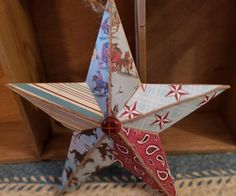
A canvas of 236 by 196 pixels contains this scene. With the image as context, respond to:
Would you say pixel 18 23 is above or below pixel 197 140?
above

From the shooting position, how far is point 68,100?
59cm

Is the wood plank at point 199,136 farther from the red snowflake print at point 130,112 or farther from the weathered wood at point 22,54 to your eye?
the weathered wood at point 22,54

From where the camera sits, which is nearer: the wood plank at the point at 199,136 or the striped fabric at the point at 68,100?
the striped fabric at the point at 68,100

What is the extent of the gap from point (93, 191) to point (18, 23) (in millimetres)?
415

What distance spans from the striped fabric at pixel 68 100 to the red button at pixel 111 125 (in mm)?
12

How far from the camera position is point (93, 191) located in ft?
2.32

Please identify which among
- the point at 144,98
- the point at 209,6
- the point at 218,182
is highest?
the point at 209,6

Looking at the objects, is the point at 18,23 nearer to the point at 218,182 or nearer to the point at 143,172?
the point at 143,172

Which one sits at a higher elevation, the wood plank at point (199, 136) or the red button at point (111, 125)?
the red button at point (111, 125)

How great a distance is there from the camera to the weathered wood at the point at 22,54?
62 centimetres

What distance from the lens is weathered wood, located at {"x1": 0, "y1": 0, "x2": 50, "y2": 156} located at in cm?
62

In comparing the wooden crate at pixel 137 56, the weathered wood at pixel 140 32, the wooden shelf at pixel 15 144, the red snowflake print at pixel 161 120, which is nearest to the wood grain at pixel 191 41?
the wooden crate at pixel 137 56

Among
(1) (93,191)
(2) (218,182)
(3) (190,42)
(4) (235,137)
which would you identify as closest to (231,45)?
(3) (190,42)

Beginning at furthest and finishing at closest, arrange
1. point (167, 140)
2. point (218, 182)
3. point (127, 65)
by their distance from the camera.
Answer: point (167, 140), point (218, 182), point (127, 65)
